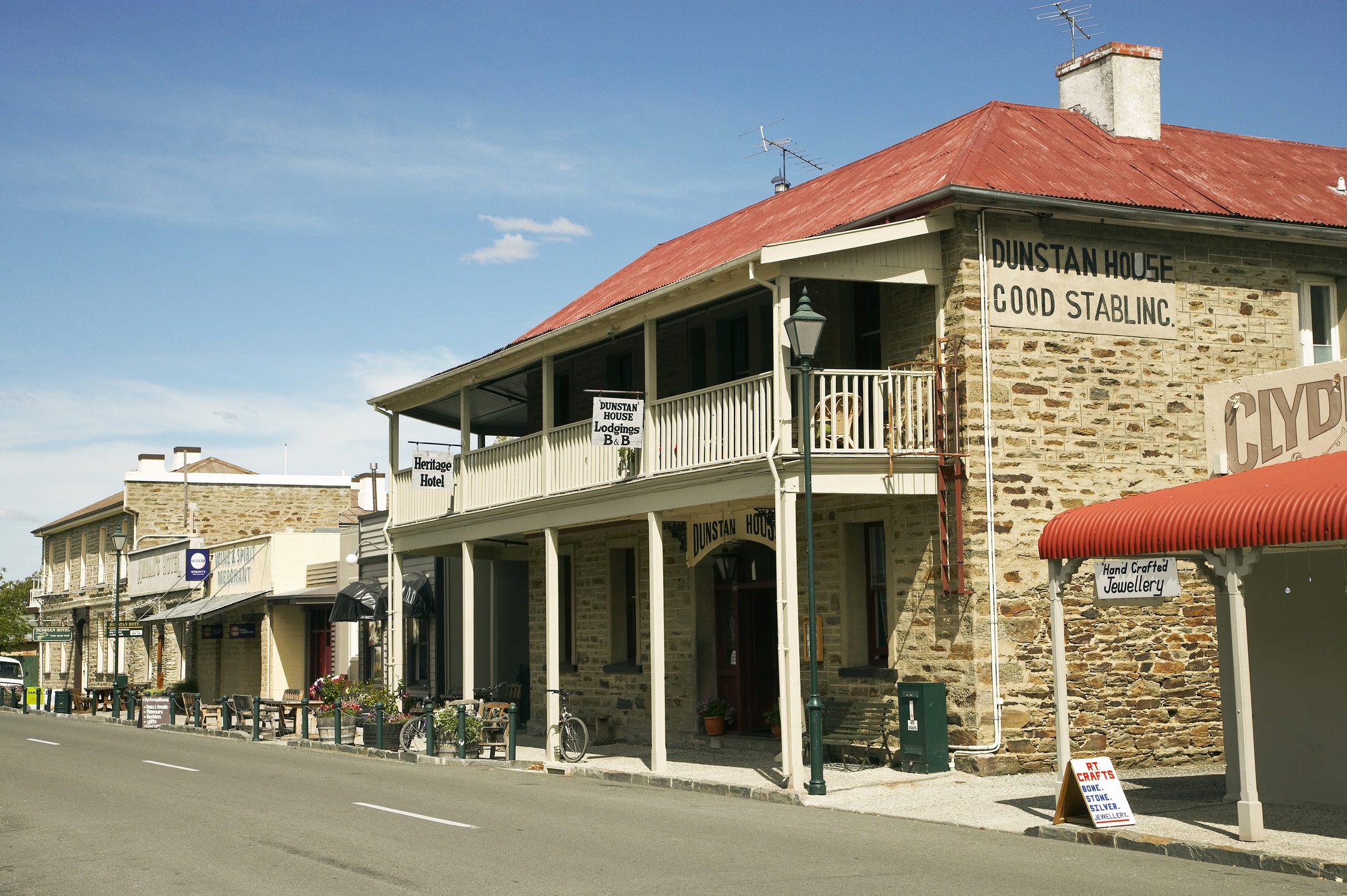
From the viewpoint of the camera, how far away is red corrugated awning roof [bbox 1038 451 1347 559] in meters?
9.90

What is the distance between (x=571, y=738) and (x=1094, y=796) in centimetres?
908

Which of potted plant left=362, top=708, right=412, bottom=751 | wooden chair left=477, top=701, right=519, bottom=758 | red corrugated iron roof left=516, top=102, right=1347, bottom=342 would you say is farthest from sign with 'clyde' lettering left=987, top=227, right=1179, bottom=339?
potted plant left=362, top=708, right=412, bottom=751

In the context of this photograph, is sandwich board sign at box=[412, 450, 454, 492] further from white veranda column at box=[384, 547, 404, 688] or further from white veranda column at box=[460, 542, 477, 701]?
white veranda column at box=[384, 547, 404, 688]

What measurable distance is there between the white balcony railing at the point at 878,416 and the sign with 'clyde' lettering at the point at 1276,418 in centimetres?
348

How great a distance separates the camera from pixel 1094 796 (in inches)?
439

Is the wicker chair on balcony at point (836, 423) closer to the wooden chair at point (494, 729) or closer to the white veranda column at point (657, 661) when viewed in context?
the white veranda column at point (657, 661)

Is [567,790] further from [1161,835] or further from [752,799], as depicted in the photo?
[1161,835]

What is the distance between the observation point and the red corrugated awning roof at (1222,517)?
9.90 metres

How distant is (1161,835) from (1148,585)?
207 centimetres

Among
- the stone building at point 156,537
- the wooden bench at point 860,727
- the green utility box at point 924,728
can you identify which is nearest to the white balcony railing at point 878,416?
the green utility box at point 924,728

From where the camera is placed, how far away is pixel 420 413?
26.2 meters

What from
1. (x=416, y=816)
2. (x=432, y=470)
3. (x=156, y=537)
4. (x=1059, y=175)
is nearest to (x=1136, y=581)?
(x=416, y=816)

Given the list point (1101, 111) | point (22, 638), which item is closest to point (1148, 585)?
point (1101, 111)

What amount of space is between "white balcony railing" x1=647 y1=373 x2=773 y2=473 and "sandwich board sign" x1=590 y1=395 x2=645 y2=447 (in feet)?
0.53
